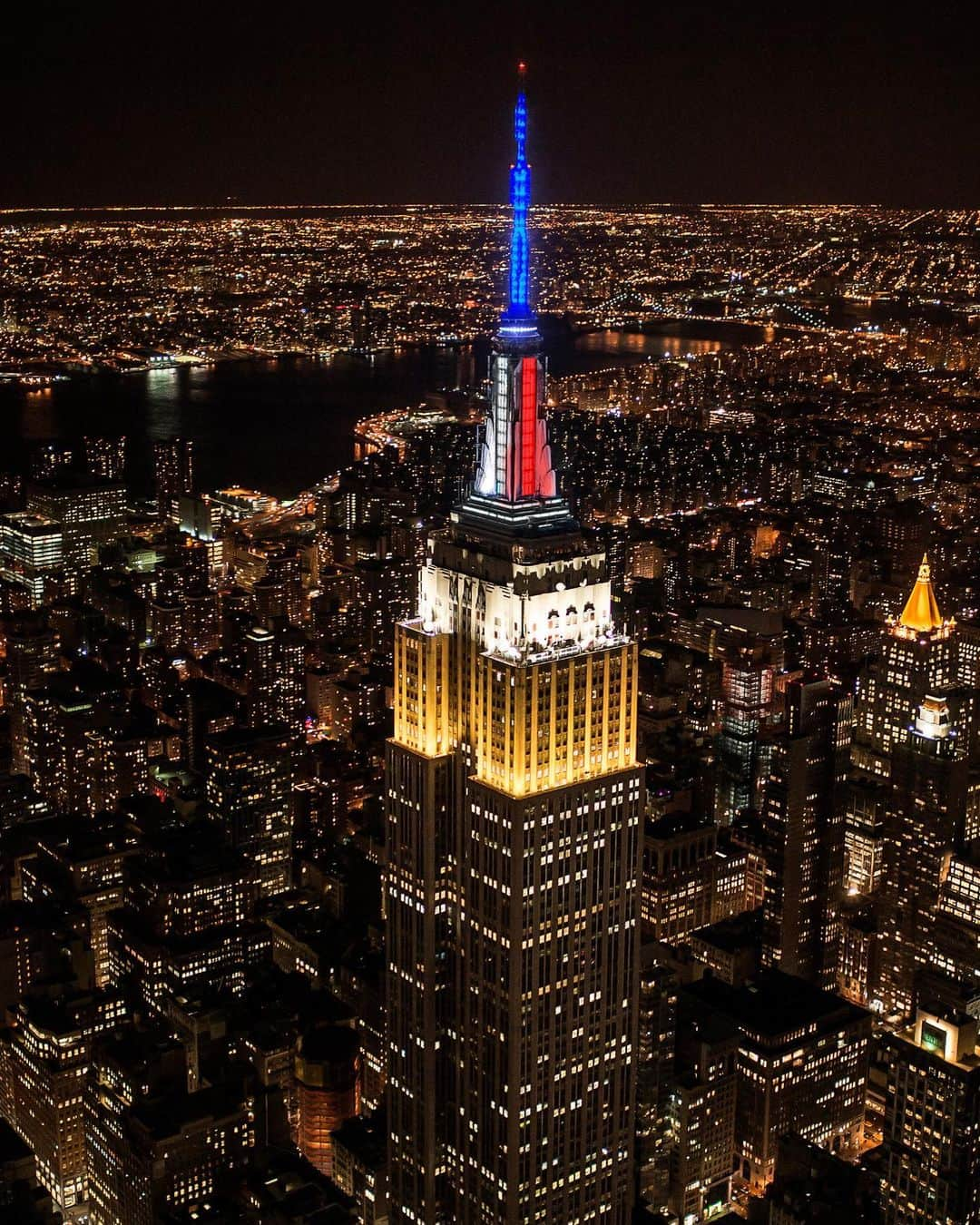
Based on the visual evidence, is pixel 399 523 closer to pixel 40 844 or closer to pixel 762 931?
pixel 40 844

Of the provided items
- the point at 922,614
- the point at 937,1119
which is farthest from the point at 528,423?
the point at 922,614

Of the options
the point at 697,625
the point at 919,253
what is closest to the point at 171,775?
the point at 697,625

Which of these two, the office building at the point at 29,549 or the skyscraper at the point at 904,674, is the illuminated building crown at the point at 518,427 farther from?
the office building at the point at 29,549

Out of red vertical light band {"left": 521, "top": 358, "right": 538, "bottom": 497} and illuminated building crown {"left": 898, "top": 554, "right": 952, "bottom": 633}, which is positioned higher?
red vertical light band {"left": 521, "top": 358, "right": 538, "bottom": 497}

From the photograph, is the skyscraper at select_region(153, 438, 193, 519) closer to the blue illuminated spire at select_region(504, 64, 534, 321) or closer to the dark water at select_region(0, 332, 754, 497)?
the dark water at select_region(0, 332, 754, 497)

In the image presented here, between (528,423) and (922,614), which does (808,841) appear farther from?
(528,423)

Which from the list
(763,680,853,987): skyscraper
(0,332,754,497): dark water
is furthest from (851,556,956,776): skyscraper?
(0,332,754,497): dark water
